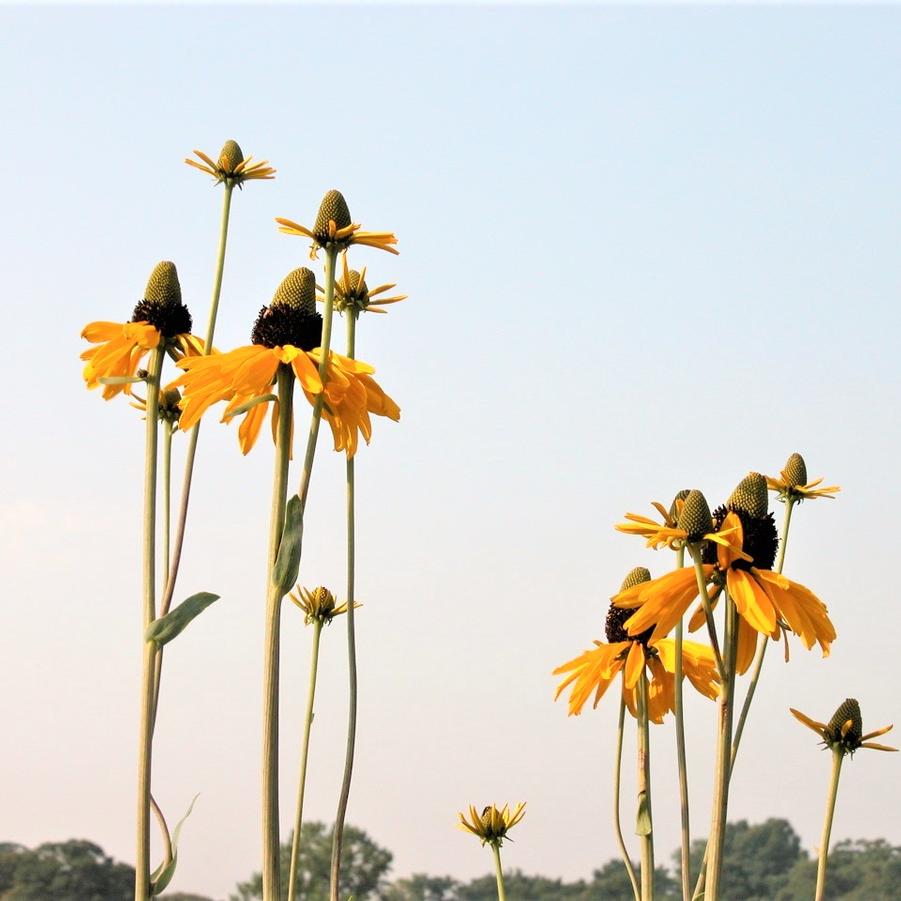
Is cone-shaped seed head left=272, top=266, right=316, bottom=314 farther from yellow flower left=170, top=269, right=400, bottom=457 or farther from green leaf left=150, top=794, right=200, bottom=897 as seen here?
green leaf left=150, top=794, right=200, bottom=897

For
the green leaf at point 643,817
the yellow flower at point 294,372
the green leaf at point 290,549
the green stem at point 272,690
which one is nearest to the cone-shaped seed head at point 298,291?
the yellow flower at point 294,372

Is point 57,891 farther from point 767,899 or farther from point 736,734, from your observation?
point 736,734

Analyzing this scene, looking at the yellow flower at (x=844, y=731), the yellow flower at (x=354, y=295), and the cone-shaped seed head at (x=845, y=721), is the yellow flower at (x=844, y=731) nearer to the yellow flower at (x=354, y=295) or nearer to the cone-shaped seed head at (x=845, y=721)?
the cone-shaped seed head at (x=845, y=721)

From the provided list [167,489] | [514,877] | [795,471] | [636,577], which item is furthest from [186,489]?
[514,877]

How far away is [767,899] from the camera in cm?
7069

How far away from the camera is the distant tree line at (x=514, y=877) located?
184 feet

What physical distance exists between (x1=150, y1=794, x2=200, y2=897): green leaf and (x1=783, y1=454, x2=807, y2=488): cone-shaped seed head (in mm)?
3346

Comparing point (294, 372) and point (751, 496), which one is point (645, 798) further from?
point (294, 372)

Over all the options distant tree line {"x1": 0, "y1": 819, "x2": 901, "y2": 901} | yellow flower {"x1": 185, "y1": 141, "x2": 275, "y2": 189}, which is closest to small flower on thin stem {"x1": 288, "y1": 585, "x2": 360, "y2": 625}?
yellow flower {"x1": 185, "y1": 141, "x2": 275, "y2": 189}

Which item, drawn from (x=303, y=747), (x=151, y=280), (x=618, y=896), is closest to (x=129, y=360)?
(x=151, y=280)

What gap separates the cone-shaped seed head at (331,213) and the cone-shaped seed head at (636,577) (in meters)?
2.27

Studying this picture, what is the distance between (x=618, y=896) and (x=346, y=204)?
227 ft

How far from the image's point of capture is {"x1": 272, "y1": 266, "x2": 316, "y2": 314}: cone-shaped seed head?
4801 mm

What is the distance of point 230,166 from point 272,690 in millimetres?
2451
